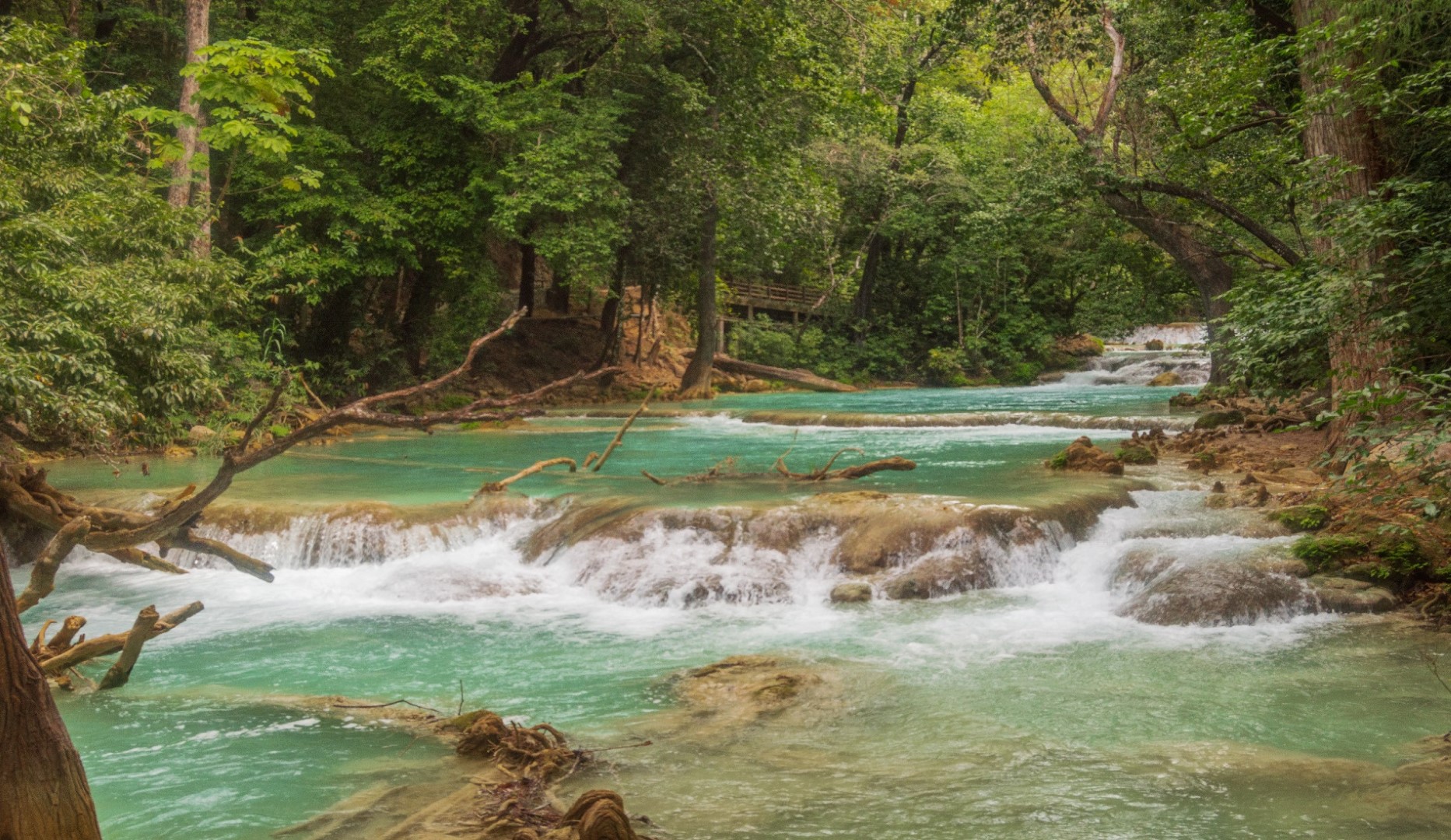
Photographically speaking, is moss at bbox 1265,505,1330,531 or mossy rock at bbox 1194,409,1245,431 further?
mossy rock at bbox 1194,409,1245,431

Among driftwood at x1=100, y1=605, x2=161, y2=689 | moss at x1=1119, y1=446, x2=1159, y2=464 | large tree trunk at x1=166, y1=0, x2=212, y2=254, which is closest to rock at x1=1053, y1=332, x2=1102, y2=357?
moss at x1=1119, y1=446, x2=1159, y2=464

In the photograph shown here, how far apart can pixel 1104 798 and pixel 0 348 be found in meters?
7.95

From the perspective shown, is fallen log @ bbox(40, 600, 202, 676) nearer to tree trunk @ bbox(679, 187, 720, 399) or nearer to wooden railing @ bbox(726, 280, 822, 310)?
tree trunk @ bbox(679, 187, 720, 399)

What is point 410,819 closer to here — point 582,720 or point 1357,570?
point 582,720

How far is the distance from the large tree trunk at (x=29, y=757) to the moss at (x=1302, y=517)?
9238 mm

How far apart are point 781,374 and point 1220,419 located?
15.5 metres

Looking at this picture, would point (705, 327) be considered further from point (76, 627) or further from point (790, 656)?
point (76, 627)

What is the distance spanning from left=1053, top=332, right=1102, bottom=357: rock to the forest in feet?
1.05

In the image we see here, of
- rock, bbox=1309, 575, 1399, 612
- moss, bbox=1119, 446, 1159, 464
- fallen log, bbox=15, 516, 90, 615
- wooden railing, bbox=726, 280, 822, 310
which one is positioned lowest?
rock, bbox=1309, 575, 1399, 612

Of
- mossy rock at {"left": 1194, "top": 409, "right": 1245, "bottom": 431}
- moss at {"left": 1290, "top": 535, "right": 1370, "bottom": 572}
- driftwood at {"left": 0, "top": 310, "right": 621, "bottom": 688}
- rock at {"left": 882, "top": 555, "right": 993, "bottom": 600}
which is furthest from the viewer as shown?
mossy rock at {"left": 1194, "top": 409, "right": 1245, "bottom": 431}

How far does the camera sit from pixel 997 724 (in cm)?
620

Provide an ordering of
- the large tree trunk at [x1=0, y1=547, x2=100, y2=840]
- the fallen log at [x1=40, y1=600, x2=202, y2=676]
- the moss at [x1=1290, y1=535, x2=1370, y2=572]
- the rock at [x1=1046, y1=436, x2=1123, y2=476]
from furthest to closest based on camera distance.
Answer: the rock at [x1=1046, y1=436, x2=1123, y2=476] < the moss at [x1=1290, y1=535, x2=1370, y2=572] < the fallen log at [x1=40, y1=600, x2=202, y2=676] < the large tree trunk at [x1=0, y1=547, x2=100, y2=840]

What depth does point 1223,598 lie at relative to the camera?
27.6 feet

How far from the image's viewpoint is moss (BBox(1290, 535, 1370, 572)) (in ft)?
28.7
